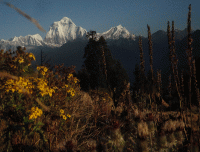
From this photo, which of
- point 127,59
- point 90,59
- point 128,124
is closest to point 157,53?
point 127,59

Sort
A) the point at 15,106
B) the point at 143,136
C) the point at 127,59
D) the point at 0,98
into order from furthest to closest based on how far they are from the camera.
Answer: the point at 127,59 → the point at 0,98 → the point at 15,106 → the point at 143,136

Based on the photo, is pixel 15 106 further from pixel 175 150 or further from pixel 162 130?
pixel 175 150

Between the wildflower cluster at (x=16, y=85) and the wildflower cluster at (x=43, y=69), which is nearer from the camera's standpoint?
the wildflower cluster at (x=16, y=85)

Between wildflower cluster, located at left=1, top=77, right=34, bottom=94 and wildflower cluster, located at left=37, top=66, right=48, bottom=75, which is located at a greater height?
wildflower cluster, located at left=37, top=66, right=48, bottom=75

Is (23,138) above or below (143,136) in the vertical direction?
below

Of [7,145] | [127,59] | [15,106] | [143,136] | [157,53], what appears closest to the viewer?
[143,136]

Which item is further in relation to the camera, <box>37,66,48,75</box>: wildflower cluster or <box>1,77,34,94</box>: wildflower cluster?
<box>37,66,48,75</box>: wildflower cluster

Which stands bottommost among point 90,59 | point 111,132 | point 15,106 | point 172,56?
point 111,132

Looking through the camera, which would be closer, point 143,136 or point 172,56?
point 143,136

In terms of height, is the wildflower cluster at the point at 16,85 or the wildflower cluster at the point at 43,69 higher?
the wildflower cluster at the point at 43,69

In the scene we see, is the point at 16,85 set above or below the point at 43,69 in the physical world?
below

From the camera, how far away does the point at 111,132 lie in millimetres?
1990

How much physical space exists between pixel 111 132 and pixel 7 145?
2.22 metres

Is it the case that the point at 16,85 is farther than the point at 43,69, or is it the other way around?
the point at 43,69
